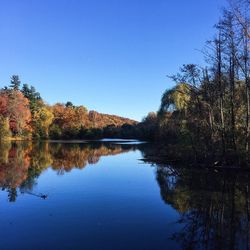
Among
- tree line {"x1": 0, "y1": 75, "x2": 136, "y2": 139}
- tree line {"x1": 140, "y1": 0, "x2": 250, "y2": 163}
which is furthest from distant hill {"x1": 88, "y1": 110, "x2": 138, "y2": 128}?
tree line {"x1": 140, "y1": 0, "x2": 250, "y2": 163}

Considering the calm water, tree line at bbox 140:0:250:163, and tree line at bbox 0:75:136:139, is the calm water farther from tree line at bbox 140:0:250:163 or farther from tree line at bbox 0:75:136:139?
tree line at bbox 0:75:136:139

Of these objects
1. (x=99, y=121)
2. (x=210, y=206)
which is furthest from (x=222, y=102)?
(x=99, y=121)

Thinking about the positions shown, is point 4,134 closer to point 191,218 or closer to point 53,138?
point 53,138

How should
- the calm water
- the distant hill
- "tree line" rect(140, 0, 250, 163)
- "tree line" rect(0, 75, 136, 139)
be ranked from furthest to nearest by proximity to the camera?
the distant hill, "tree line" rect(0, 75, 136, 139), "tree line" rect(140, 0, 250, 163), the calm water

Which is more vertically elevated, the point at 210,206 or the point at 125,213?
the point at 210,206

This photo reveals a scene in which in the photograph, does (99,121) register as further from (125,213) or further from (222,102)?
(125,213)

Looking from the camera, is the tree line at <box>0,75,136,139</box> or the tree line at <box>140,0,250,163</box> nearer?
the tree line at <box>140,0,250,163</box>

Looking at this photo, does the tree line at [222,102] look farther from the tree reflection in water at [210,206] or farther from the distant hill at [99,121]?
the distant hill at [99,121]

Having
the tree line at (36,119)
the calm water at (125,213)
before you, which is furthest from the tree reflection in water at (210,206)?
the tree line at (36,119)

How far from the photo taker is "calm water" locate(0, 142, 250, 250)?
7586 mm

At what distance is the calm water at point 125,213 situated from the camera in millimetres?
7586

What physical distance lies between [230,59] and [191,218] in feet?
49.8

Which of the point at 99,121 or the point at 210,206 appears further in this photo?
the point at 99,121

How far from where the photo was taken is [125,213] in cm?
1031
